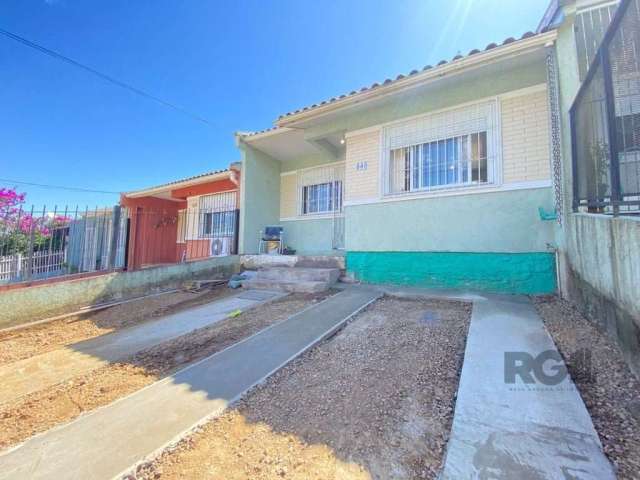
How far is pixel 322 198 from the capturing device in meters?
8.86

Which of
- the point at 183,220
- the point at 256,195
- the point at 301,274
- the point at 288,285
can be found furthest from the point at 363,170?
the point at 183,220

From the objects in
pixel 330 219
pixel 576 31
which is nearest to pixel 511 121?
pixel 576 31

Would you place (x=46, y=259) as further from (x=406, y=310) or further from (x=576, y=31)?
(x=576, y=31)

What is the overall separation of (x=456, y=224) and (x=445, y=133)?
6.22 feet

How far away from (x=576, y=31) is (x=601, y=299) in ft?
14.1

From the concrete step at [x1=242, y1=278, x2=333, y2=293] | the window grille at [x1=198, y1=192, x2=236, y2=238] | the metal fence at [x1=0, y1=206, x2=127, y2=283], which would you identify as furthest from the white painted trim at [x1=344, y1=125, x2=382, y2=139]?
the metal fence at [x1=0, y1=206, x2=127, y2=283]

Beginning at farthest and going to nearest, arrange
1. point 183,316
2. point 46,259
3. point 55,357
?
point 46,259
point 183,316
point 55,357

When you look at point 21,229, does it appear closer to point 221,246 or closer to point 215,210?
point 221,246

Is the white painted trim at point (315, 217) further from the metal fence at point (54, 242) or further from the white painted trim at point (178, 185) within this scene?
the metal fence at point (54, 242)

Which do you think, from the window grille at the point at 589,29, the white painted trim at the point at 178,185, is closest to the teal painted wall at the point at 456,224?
the window grille at the point at 589,29

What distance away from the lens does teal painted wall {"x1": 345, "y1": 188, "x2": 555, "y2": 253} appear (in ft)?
15.8

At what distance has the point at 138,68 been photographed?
30.2 ft

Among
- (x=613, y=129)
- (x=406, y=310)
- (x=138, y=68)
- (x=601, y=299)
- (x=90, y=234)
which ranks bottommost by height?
(x=406, y=310)

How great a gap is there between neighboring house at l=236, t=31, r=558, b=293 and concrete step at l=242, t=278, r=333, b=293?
3.39 feet
